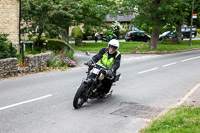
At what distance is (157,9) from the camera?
86.3 ft

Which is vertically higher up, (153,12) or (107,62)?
(153,12)

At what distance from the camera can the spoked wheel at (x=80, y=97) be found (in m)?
7.48

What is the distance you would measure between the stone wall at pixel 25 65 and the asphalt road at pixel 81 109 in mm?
1070

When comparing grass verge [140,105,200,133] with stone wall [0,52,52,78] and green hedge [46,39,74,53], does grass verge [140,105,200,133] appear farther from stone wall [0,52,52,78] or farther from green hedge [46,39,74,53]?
green hedge [46,39,74,53]

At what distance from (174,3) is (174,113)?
2324 centimetres

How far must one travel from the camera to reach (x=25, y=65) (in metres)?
14.6

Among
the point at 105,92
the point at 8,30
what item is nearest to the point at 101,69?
the point at 105,92

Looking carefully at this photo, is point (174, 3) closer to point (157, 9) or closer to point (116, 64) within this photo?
point (157, 9)

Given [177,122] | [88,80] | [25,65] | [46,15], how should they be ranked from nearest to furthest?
[177,122] < [88,80] < [25,65] < [46,15]

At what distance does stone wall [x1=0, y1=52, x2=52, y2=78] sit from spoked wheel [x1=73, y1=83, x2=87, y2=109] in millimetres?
6336

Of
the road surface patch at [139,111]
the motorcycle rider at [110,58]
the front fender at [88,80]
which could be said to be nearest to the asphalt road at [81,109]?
the road surface patch at [139,111]

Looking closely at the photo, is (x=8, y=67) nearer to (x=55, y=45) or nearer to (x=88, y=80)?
(x=55, y=45)

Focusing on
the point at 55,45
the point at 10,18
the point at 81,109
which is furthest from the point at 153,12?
the point at 81,109

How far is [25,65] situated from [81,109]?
25.0ft
